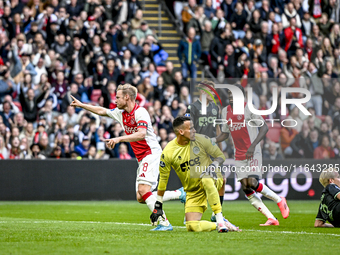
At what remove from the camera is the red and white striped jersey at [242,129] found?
413 inches

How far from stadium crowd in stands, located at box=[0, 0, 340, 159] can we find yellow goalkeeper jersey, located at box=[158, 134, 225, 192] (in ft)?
13.9

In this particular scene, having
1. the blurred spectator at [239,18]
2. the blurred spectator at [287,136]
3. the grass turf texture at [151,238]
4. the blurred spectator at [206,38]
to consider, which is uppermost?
Result: the blurred spectator at [239,18]

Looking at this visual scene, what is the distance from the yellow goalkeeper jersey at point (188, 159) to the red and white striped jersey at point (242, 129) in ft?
6.78

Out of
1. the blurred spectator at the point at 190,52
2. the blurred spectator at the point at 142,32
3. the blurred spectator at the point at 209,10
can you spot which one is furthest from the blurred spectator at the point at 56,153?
the blurred spectator at the point at 209,10

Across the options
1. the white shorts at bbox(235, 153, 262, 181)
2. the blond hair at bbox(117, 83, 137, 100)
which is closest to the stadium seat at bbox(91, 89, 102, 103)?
the white shorts at bbox(235, 153, 262, 181)

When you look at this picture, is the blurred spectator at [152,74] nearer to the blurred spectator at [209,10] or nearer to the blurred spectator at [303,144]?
the blurred spectator at [209,10]

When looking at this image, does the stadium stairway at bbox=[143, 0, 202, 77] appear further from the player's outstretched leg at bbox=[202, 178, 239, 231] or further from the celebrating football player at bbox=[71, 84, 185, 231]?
the player's outstretched leg at bbox=[202, 178, 239, 231]

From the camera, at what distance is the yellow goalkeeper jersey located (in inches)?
332

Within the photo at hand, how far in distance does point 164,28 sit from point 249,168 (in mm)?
12685

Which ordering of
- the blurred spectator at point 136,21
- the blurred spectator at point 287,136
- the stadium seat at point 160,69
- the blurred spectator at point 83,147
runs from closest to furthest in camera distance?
the blurred spectator at point 287,136, the blurred spectator at point 83,147, the stadium seat at point 160,69, the blurred spectator at point 136,21

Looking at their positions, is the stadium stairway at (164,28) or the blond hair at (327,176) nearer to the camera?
the blond hair at (327,176)

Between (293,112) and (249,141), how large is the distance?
3668 mm

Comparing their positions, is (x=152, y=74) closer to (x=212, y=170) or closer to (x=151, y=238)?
(x=212, y=170)

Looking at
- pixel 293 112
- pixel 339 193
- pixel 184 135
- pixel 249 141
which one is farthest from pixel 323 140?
pixel 184 135
